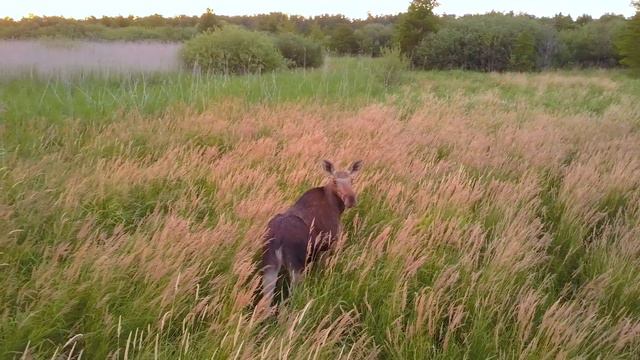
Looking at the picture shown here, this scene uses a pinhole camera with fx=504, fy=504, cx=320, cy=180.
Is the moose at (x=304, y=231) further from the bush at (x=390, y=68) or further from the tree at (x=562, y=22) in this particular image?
the tree at (x=562, y=22)

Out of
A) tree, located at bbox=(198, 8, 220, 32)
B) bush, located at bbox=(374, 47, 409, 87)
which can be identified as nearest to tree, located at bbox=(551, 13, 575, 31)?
tree, located at bbox=(198, 8, 220, 32)

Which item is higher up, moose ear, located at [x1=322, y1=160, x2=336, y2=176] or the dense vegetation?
the dense vegetation

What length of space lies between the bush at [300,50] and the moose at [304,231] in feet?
57.8

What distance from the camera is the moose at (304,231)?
2.82m

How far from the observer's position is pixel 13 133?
5016mm

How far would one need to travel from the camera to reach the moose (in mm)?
2822

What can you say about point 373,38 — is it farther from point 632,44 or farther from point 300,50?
point 300,50

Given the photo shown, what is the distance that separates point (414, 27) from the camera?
31.6 metres

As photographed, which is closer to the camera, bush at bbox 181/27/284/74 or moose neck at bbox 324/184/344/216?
moose neck at bbox 324/184/344/216

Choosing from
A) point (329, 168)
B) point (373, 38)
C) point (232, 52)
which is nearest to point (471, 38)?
point (373, 38)

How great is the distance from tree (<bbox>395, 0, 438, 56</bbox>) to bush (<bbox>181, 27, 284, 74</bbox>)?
56.9 feet

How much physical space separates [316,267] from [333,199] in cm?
58

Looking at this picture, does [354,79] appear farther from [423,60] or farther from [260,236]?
[423,60]

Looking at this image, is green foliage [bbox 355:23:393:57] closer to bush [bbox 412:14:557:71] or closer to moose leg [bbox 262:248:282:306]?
bush [bbox 412:14:557:71]
